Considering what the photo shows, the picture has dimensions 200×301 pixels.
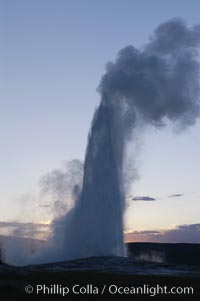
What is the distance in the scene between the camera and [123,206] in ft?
216

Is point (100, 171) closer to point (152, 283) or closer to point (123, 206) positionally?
point (123, 206)

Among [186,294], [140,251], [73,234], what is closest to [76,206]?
[73,234]

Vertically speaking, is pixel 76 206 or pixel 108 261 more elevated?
pixel 76 206

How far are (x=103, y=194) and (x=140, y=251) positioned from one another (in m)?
83.5

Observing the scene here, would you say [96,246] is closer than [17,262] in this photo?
Yes

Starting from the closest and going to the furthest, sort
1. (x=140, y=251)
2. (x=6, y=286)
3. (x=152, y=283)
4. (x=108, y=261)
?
1. (x=6, y=286)
2. (x=152, y=283)
3. (x=108, y=261)
4. (x=140, y=251)

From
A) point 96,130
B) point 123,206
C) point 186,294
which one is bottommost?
point 186,294

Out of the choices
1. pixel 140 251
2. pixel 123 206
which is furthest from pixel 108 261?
pixel 140 251

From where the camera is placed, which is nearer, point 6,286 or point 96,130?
point 6,286

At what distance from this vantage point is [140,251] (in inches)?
5679

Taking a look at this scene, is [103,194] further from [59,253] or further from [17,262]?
[17,262]

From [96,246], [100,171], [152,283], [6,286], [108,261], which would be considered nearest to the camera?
[6,286]

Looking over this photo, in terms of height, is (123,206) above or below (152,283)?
above

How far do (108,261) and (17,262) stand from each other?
840 inches
